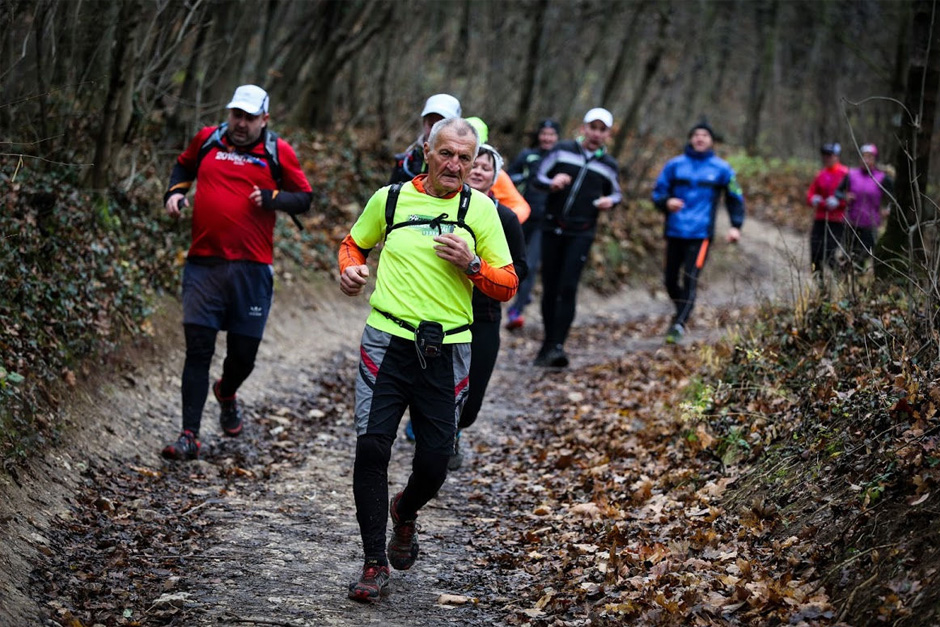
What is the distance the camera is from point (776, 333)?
7254 mm

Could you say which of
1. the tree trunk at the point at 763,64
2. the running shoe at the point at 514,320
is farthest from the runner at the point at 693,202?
the tree trunk at the point at 763,64

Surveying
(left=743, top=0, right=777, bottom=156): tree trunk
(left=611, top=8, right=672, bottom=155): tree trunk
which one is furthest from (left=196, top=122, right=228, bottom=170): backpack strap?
(left=743, top=0, right=777, bottom=156): tree trunk

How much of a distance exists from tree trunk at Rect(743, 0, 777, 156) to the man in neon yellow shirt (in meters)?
33.3

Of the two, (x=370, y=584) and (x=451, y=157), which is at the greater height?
(x=451, y=157)

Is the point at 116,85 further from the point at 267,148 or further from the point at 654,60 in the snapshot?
the point at 654,60

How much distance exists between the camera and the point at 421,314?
4.58m

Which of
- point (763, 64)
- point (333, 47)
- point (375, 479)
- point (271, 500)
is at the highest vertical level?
point (763, 64)

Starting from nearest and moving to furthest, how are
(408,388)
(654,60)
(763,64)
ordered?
(408,388) → (654,60) → (763,64)

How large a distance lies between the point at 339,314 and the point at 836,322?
7.06 metres

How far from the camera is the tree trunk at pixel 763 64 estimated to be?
35.4 meters

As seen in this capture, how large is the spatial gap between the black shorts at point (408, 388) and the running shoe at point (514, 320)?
8.29 metres

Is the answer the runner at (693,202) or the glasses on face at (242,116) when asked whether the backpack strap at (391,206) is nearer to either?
the glasses on face at (242,116)

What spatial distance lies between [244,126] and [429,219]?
250 cm

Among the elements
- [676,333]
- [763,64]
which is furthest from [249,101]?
[763,64]
